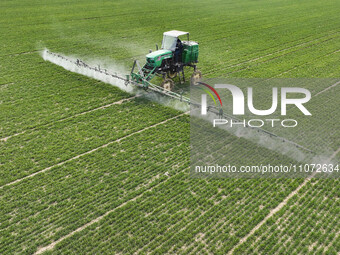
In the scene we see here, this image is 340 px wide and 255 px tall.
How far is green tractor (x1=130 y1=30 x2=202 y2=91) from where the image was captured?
2192 cm

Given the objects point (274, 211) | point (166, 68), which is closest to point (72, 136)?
point (166, 68)

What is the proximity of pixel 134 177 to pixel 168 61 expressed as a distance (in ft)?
37.9

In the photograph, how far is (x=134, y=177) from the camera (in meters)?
14.4

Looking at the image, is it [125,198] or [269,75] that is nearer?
[125,198]

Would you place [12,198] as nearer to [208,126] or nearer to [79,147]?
[79,147]

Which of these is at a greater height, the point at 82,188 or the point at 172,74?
the point at 172,74

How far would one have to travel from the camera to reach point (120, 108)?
20.5 m

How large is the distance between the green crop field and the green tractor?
2036 mm

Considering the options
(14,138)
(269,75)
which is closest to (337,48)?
(269,75)

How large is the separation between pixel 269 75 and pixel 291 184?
46.7ft

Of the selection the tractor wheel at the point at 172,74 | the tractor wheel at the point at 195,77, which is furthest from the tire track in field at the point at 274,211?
the tractor wheel at the point at 172,74

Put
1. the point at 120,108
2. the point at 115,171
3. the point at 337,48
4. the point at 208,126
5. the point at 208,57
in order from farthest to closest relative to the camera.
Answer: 1. the point at 337,48
2. the point at 208,57
3. the point at 120,108
4. the point at 208,126
5. the point at 115,171

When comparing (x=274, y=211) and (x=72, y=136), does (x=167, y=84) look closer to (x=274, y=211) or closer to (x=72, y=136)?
(x=72, y=136)

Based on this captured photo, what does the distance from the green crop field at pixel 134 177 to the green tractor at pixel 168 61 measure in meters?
2.04
